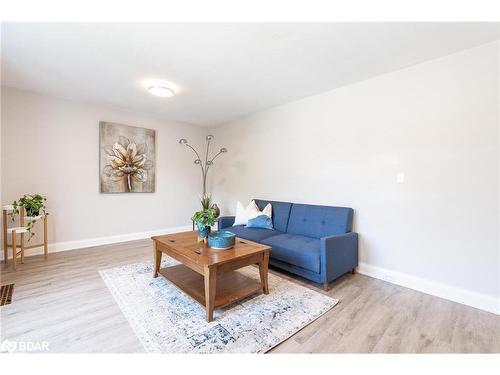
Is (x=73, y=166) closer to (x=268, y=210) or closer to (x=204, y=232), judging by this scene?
(x=204, y=232)

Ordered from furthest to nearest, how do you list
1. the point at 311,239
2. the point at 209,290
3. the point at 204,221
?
the point at 311,239 < the point at 204,221 < the point at 209,290

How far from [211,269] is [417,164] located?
2389 millimetres

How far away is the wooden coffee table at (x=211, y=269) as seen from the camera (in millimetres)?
1878

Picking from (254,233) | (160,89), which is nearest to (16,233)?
(160,89)

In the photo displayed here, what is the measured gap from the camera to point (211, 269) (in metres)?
1.85

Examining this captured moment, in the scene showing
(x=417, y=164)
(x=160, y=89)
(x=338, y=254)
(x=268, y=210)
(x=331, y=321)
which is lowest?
(x=331, y=321)

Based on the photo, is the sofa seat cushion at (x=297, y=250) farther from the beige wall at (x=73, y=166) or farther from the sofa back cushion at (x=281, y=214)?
the beige wall at (x=73, y=166)

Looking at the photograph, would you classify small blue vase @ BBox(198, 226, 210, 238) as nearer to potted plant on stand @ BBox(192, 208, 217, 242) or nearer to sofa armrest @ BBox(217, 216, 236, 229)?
potted plant on stand @ BBox(192, 208, 217, 242)

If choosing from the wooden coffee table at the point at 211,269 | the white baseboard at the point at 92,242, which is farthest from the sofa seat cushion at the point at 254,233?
the white baseboard at the point at 92,242

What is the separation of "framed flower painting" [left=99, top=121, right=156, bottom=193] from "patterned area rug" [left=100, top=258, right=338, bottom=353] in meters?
2.09

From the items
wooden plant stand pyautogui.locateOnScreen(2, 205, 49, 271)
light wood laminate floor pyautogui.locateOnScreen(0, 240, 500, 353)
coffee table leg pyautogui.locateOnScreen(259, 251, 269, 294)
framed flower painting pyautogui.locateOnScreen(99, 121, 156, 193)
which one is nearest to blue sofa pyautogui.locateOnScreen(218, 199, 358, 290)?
light wood laminate floor pyautogui.locateOnScreen(0, 240, 500, 353)

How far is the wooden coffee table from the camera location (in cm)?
188

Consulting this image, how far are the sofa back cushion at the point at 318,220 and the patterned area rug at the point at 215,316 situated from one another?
0.81 m
